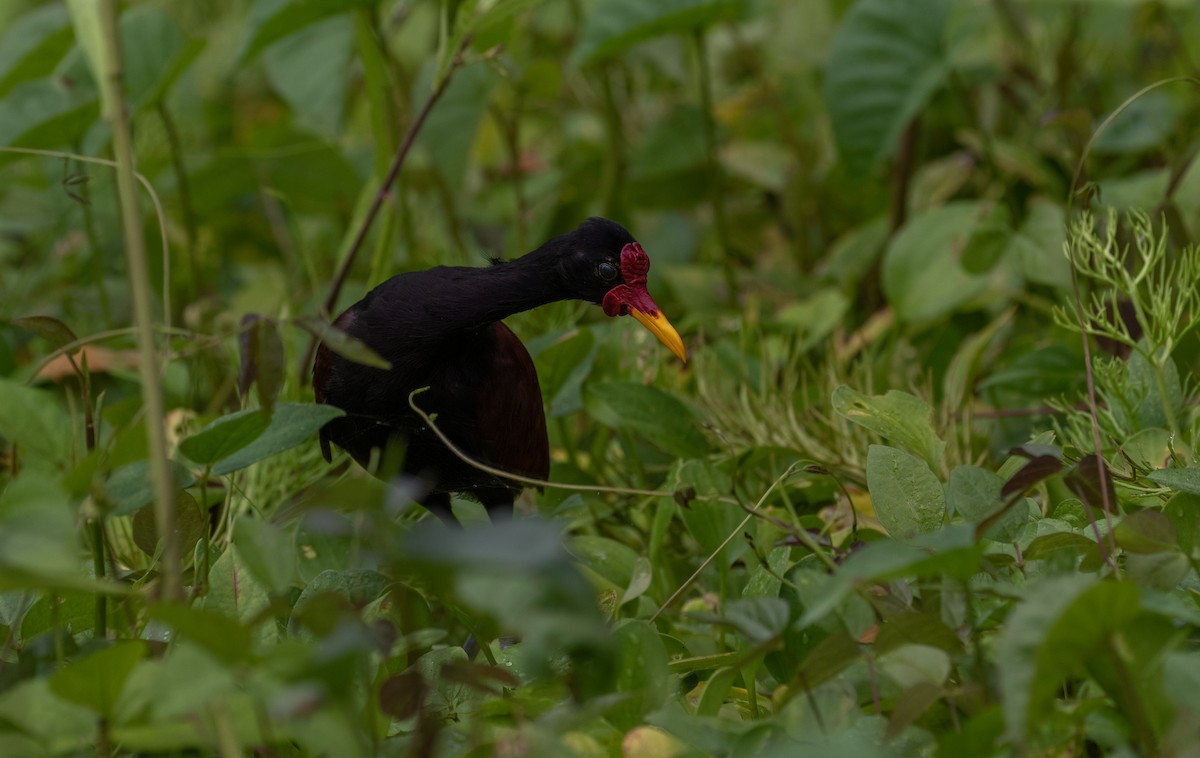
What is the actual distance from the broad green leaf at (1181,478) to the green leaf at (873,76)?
108 cm

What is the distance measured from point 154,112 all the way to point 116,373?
0.66 m

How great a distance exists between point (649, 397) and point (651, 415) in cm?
2

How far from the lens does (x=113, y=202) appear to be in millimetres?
1967

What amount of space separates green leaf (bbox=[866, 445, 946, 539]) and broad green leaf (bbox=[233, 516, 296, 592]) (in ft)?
1.37

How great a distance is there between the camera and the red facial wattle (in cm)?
119

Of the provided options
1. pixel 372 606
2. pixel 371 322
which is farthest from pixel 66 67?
pixel 372 606

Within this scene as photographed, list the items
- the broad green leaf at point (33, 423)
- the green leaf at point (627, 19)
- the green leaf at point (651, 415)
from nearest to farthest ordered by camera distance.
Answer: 1. the broad green leaf at point (33, 423)
2. the green leaf at point (651, 415)
3. the green leaf at point (627, 19)

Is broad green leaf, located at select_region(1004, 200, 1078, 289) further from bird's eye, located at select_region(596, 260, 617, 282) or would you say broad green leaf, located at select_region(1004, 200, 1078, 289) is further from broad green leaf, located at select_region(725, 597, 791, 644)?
broad green leaf, located at select_region(725, 597, 791, 644)

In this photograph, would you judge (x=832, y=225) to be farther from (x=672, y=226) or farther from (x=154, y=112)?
(x=154, y=112)

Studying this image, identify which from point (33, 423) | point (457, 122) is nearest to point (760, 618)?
point (33, 423)

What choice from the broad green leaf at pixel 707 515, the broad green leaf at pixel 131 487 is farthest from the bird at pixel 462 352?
the broad green leaf at pixel 131 487

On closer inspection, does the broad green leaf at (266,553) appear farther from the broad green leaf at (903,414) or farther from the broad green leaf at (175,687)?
the broad green leaf at (903,414)

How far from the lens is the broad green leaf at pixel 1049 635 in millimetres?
678

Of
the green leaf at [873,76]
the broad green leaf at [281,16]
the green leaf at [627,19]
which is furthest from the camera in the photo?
the green leaf at [873,76]
